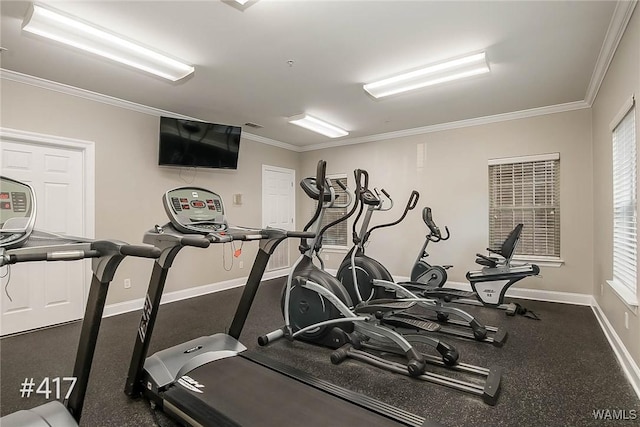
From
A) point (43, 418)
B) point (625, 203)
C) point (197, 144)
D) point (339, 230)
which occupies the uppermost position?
point (197, 144)

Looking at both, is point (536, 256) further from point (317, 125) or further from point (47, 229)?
point (47, 229)

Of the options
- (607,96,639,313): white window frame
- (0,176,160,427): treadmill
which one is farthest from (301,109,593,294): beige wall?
(0,176,160,427): treadmill

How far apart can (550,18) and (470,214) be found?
9.84ft

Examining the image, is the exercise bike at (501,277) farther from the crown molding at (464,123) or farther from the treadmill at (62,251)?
the treadmill at (62,251)

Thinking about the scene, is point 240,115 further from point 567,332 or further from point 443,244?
point 567,332

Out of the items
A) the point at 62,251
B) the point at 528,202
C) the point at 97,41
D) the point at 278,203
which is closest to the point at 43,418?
the point at 62,251

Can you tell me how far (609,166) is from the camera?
10.5 feet

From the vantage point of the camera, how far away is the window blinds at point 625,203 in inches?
96.7

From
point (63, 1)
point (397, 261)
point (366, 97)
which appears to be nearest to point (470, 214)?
point (397, 261)

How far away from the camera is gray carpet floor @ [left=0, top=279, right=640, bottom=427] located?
197 cm

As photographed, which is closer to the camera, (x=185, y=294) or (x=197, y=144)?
(x=197, y=144)

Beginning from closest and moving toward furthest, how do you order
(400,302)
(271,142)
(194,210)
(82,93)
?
(194,210) → (400,302) → (82,93) → (271,142)

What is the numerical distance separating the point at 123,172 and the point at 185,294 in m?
1.92

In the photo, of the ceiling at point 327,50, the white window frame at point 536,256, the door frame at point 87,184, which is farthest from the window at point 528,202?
the door frame at point 87,184
